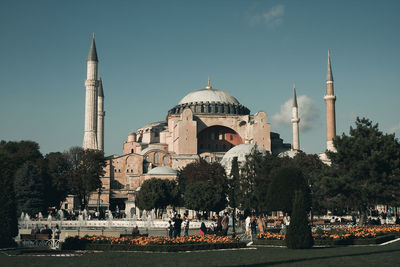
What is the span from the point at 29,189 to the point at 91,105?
62.3ft

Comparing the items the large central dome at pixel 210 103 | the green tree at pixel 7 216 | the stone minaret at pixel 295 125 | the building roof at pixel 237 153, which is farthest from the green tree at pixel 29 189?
the stone minaret at pixel 295 125

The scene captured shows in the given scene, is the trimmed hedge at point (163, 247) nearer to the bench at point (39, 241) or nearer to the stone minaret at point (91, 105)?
the bench at point (39, 241)

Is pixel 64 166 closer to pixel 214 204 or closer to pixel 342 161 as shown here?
pixel 214 204

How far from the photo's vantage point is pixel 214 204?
35125 mm

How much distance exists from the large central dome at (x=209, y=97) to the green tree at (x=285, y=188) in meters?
42.1

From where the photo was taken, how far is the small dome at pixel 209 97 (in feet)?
207

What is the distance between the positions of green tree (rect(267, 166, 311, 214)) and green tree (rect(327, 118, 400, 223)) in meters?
3.46

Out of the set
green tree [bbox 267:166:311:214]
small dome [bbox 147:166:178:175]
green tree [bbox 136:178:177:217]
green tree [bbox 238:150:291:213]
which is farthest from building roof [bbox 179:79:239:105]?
green tree [bbox 267:166:311:214]

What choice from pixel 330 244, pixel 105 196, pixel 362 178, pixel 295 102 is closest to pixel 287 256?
pixel 330 244

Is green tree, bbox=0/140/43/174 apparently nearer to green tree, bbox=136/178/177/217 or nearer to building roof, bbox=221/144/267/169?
green tree, bbox=136/178/177/217

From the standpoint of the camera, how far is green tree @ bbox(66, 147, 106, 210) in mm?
38062

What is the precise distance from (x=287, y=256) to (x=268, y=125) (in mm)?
45416

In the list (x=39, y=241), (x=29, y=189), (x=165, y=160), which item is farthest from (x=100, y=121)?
(x=39, y=241)

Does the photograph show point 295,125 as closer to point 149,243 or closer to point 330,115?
point 330,115
